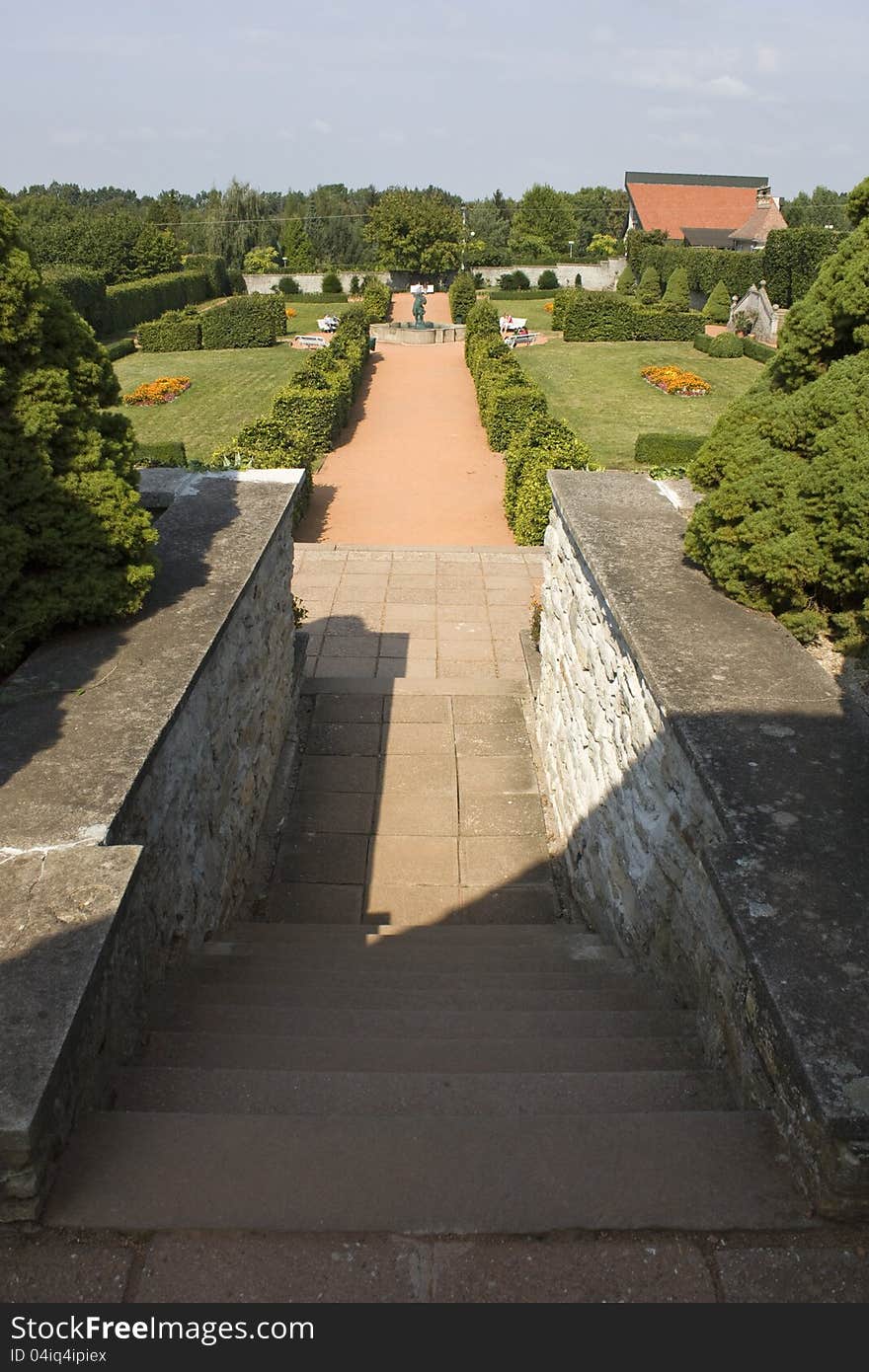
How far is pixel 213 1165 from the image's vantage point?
181cm

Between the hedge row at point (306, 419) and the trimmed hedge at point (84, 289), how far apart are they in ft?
34.0

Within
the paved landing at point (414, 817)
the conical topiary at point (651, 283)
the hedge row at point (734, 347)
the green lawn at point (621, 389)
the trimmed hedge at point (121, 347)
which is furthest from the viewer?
the conical topiary at point (651, 283)

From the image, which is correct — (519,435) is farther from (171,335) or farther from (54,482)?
(171,335)

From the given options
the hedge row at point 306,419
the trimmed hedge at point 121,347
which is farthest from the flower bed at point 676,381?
the trimmed hedge at point 121,347

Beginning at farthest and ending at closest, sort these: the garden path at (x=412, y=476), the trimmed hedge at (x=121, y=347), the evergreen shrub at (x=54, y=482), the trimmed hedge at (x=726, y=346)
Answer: the trimmed hedge at (x=121, y=347), the trimmed hedge at (x=726, y=346), the garden path at (x=412, y=476), the evergreen shrub at (x=54, y=482)

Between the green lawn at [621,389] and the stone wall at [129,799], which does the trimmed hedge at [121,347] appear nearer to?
the green lawn at [621,389]

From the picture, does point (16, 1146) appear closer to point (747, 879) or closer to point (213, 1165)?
point (213, 1165)

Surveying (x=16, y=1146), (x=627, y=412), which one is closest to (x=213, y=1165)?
(x=16, y=1146)

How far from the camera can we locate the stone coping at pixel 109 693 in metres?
2.69

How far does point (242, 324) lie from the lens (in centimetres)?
3070

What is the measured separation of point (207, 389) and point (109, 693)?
22643 mm

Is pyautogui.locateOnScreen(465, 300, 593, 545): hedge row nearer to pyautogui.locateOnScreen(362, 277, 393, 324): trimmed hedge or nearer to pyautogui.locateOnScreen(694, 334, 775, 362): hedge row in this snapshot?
pyautogui.locateOnScreen(694, 334, 775, 362): hedge row

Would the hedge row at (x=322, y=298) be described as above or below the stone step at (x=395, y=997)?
above

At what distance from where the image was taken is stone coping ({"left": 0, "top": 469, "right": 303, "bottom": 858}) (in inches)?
106
